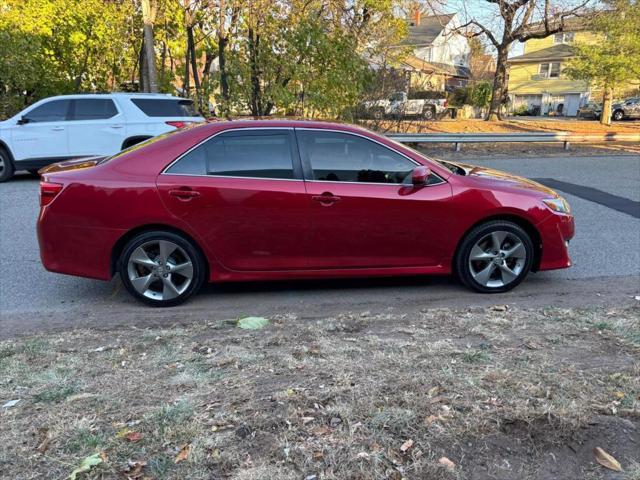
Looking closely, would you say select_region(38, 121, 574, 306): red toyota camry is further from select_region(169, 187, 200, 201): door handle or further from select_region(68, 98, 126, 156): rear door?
select_region(68, 98, 126, 156): rear door

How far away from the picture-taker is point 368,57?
16953 mm

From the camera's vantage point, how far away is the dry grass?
2.41 meters

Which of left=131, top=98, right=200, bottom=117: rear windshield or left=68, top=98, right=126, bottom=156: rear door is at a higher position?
left=131, top=98, right=200, bottom=117: rear windshield

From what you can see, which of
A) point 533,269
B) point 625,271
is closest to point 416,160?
point 533,269

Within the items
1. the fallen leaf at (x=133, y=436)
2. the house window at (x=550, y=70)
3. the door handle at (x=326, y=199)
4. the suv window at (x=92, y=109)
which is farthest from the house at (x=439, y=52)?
the fallen leaf at (x=133, y=436)

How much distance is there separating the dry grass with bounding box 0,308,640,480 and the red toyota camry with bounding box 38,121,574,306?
809 mm

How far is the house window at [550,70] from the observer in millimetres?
44906

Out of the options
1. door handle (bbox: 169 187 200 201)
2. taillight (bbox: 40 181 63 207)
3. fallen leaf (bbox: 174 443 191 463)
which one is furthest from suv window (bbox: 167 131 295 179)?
fallen leaf (bbox: 174 443 191 463)

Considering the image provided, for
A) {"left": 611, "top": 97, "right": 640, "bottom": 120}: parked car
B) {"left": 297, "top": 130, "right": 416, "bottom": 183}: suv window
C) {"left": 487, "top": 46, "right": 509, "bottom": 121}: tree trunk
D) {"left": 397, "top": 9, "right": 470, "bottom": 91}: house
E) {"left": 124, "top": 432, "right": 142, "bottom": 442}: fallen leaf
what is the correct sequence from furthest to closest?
1. {"left": 397, "top": 9, "right": 470, "bottom": 91}: house
2. {"left": 611, "top": 97, "right": 640, "bottom": 120}: parked car
3. {"left": 487, "top": 46, "right": 509, "bottom": 121}: tree trunk
4. {"left": 297, "top": 130, "right": 416, "bottom": 183}: suv window
5. {"left": 124, "top": 432, "right": 142, "bottom": 442}: fallen leaf

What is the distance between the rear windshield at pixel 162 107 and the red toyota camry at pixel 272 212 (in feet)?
21.1

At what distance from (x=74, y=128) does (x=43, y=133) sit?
2.05ft

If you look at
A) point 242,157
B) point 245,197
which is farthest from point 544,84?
point 245,197

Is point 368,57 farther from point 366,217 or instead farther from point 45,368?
point 45,368

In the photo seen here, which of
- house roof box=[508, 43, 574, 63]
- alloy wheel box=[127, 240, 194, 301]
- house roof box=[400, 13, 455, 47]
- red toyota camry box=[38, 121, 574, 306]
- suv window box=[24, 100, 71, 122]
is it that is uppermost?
house roof box=[400, 13, 455, 47]
